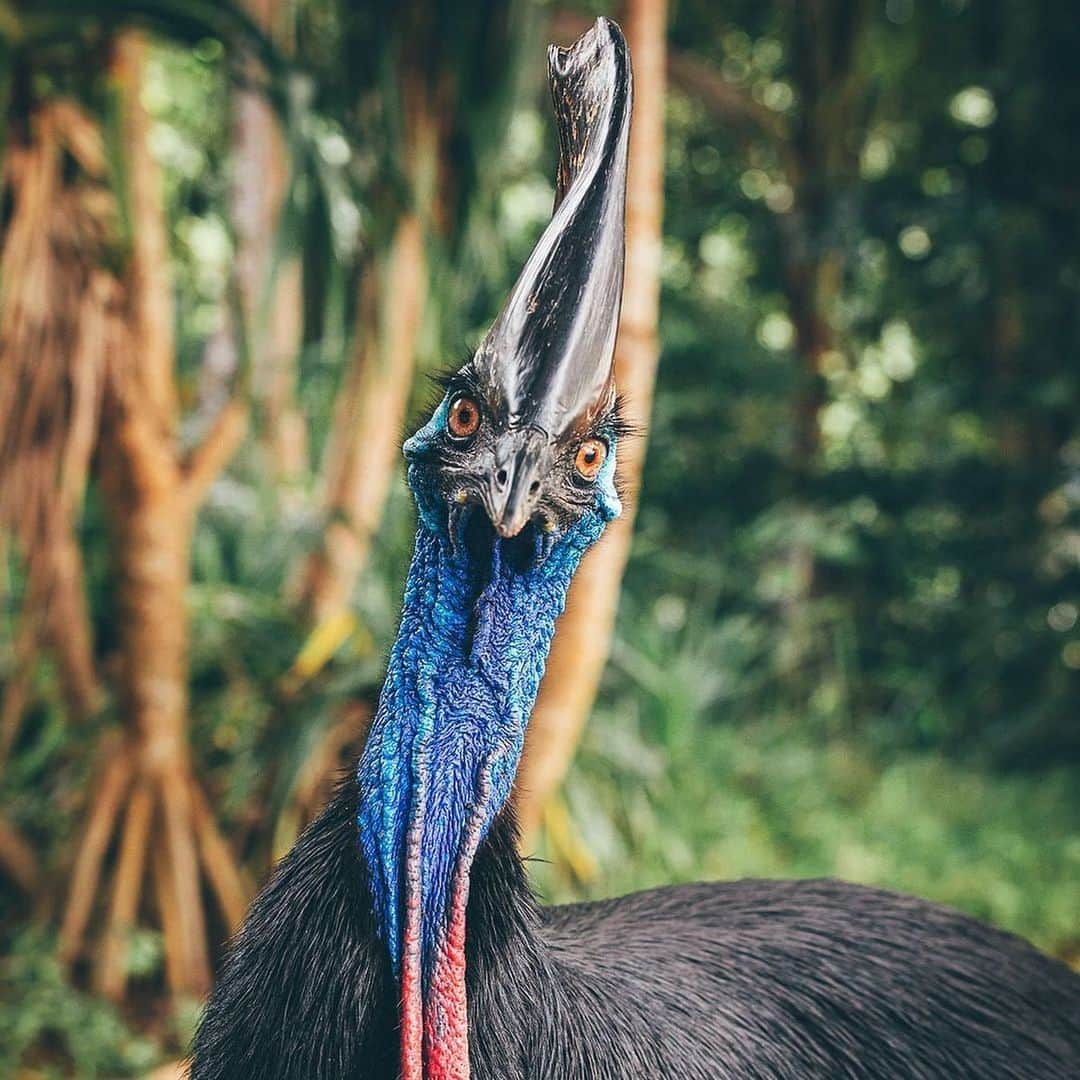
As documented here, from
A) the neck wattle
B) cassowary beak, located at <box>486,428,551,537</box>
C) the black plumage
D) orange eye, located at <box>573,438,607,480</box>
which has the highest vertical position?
orange eye, located at <box>573,438,607,480</box>

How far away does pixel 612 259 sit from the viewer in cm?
137

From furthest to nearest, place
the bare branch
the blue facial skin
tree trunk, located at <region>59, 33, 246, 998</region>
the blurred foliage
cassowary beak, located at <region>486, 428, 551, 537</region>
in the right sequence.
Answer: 1. the blurred foliage
2. the bare branch
3. tree trunk, located at <region>59, 33, 246, 998</region>
4. the blue facial skin
5. cassowary beak, located at <region>486, 428, 551, 537</region>

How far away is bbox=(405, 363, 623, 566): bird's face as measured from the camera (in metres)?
1.29

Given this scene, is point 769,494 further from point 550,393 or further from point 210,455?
point 550,393

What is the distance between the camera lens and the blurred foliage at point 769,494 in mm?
3490

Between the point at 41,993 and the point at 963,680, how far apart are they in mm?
4024

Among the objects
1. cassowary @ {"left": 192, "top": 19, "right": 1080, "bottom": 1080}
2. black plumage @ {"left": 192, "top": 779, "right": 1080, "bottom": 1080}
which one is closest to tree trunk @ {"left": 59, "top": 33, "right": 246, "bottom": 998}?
black plumage @ {"left": 192, "top": 779, "right": 1080, "bottom": 1080}

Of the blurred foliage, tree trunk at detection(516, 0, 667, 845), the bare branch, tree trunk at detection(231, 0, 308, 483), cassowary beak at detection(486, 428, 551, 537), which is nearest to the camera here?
cassowary beak at detection(486, 428, 551, 537)

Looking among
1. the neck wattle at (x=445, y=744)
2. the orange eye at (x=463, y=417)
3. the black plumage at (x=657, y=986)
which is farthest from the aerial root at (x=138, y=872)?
the orange eye at (x=463, y=417)

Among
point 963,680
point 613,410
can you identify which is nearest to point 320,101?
point 613,410

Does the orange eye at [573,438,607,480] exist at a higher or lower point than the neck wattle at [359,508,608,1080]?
higher

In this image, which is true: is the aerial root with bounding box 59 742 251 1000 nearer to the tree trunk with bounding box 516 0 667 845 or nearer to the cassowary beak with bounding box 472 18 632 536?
the tree trunk with bounding box 516 0 667 845

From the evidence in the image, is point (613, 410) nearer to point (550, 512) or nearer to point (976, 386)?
point (550, 512)

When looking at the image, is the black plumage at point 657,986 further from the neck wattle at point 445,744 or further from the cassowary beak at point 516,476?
the cassowary beak at point 516,476
